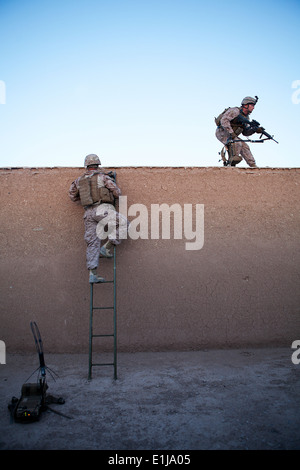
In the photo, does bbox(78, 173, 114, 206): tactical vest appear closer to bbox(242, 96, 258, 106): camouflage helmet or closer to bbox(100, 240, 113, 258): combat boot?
bbox(100, 240, 113, 258): combat boot

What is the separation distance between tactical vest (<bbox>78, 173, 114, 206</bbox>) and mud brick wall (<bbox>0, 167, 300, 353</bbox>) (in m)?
0.50

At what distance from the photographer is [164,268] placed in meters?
4.85

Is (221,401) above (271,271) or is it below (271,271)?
below

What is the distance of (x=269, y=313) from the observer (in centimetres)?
486

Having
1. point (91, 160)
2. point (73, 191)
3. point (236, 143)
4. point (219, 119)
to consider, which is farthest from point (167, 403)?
point (219, 119)

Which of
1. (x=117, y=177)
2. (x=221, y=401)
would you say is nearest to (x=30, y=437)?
(x=221, y=401)

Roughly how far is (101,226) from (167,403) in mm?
2360

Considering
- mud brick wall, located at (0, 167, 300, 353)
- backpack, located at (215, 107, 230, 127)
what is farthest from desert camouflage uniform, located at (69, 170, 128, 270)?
backpack, located at (215, 107, 230, 127)

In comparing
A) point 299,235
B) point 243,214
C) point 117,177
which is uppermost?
point 117,177

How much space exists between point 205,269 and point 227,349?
1.18 metres

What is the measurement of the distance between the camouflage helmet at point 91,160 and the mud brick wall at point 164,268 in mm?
423

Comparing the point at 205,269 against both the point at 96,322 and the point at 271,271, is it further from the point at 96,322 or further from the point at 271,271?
the point at 96,322

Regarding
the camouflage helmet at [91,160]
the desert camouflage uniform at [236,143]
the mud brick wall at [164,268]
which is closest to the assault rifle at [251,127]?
the desert camouflage uniform at [236,143]

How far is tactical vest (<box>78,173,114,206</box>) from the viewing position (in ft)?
14.6
